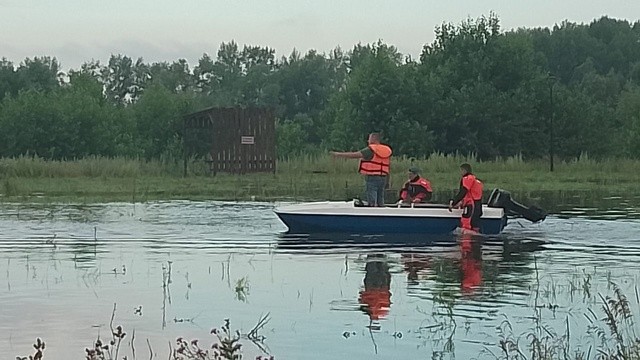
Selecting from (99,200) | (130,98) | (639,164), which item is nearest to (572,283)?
(99,200)

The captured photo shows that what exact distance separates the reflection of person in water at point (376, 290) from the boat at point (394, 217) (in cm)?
409

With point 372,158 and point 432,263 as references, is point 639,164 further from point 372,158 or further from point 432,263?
point 432,263

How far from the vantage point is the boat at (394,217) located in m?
21.6

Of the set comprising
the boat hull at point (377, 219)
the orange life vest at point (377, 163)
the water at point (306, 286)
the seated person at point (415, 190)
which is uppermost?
the orange life vest at point (377, 163)

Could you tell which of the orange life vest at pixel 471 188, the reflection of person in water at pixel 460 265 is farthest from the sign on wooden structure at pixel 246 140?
the reflection of person in water at pixel 460 265

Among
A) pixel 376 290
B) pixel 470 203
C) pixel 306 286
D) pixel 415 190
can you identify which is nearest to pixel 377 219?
pixel 470 203

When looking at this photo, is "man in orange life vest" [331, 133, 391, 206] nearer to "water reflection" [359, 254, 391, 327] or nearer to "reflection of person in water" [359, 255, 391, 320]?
"water reflection" [359, 254, 391, 327]

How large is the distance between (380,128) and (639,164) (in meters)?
14.7

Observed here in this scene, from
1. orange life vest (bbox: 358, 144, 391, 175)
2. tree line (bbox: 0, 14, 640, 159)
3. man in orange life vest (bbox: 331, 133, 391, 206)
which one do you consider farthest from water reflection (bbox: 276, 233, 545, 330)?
tree line (bbox: 0, 14, 640, 159)

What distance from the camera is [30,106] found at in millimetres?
62438

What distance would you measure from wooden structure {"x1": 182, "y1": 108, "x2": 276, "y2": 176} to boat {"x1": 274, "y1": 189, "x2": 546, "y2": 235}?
23990mm

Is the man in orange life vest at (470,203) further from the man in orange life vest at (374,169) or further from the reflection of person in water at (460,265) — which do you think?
the man in orange life vest at (374,169)

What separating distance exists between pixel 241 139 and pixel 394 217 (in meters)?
25.1

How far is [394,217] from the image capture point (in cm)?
2167
